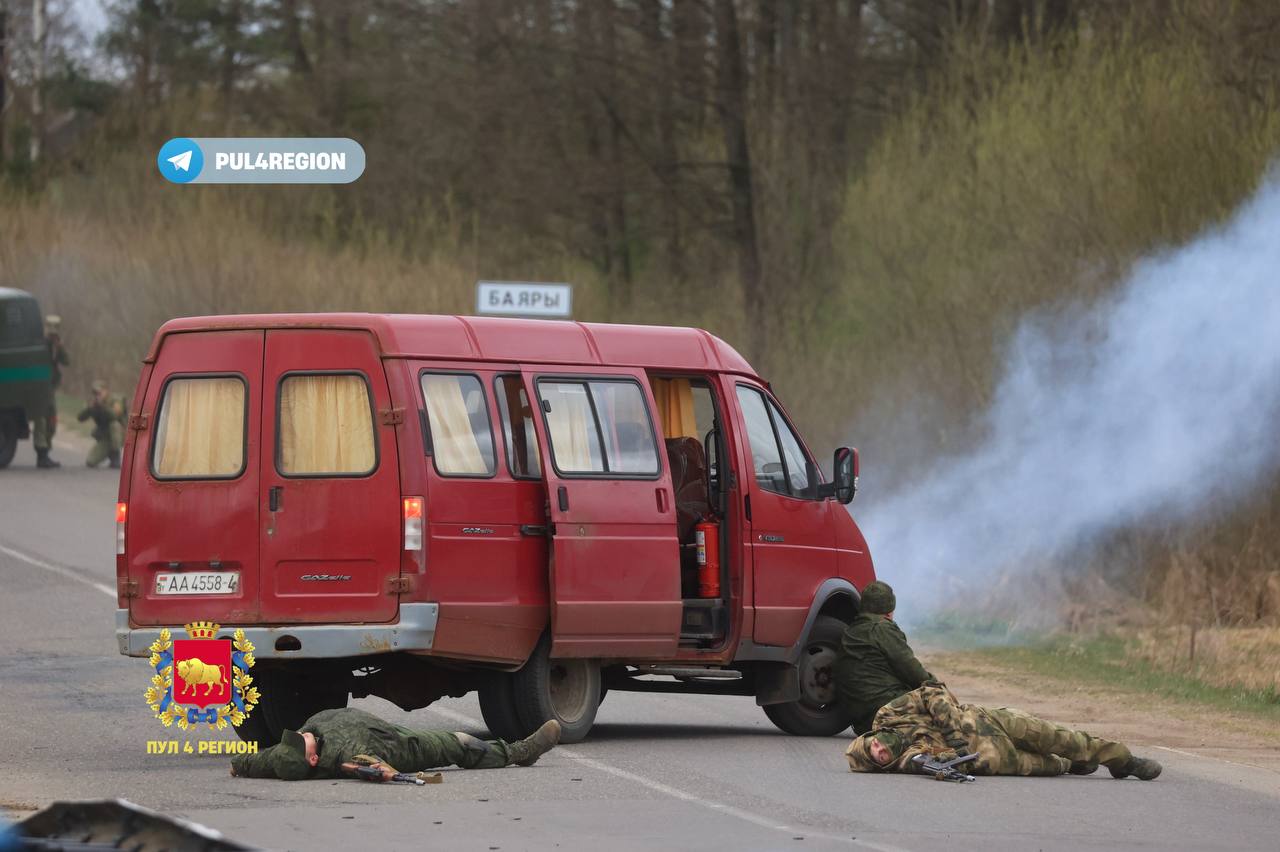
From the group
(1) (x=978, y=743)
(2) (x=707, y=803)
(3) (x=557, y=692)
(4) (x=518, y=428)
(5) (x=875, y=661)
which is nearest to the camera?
(2) (x=707, y=803)

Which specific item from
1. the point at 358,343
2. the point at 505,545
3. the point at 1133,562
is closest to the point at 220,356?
the point at 358,343

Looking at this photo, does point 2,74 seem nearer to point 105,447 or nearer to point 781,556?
point 105,447

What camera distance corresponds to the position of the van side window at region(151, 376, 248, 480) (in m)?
12.1

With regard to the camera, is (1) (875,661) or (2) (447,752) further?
(1) (875,661)

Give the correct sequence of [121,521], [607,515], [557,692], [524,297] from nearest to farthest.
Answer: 1. [121,521]
2. [607,515]
3. [557,692]
4. [524,297]

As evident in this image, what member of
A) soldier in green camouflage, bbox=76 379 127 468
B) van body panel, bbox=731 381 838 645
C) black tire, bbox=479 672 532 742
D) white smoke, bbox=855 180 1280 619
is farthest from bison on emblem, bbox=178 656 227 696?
soldier in green camouflage, bbox=76 379 127 468

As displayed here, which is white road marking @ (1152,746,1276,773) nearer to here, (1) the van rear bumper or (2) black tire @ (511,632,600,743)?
(2) black tire @ (511,632,600,743)

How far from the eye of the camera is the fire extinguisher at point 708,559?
13641 millimetres

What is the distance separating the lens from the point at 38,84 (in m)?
62.7

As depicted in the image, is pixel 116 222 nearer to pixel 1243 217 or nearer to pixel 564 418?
pixel 1243 217

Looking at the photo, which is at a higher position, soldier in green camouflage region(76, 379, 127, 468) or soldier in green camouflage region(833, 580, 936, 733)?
soldier in green camouflage region(76, 379, 127, 468)

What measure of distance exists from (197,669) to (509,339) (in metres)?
2.55

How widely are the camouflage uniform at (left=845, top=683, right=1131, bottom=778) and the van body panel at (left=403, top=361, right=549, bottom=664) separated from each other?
6.48 feet

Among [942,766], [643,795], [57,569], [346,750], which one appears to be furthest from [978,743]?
[57,569]
